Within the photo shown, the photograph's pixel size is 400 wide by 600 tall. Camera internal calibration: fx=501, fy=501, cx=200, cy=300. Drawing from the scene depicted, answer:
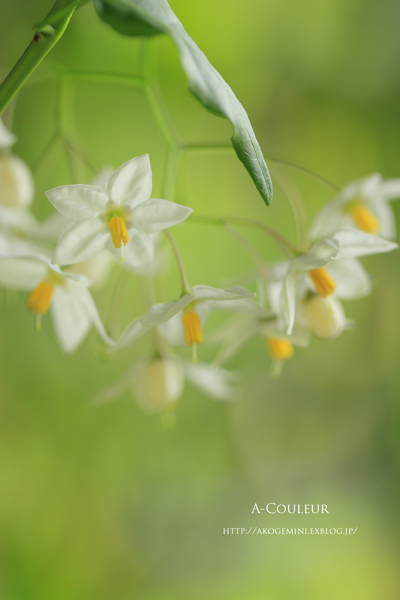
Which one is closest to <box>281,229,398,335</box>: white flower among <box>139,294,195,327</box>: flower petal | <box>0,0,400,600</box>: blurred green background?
<box>139,294,195,327</box>: flower petal

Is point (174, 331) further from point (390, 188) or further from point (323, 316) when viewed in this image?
point (390, 188)

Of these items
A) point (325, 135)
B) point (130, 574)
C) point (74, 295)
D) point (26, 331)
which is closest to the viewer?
point (74, 295)

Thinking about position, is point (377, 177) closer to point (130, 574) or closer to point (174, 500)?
point (174, 500)

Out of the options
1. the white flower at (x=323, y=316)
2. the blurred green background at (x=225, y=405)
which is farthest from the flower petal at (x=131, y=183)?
the blurred green background at (x=225, y=405)

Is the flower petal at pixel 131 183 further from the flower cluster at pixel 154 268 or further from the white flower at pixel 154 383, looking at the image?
the white flower at pixel 154 383

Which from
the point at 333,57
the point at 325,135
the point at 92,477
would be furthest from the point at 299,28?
the point at 92,477

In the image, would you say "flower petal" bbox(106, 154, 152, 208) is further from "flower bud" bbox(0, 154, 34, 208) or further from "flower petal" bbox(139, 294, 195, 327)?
"flower bud" bbox(0, 154, 34, 208)
